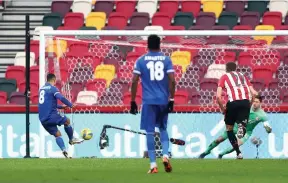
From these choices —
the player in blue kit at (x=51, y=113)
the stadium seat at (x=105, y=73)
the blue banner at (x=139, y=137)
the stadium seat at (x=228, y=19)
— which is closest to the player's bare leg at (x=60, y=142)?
the player in blue kit at (x=51, y=113)

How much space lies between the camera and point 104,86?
78.7 ft

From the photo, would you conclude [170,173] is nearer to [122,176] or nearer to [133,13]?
[122,176]

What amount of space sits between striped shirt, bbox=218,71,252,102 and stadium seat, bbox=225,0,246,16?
8420 millimetres

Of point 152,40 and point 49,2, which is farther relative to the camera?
point 49,2

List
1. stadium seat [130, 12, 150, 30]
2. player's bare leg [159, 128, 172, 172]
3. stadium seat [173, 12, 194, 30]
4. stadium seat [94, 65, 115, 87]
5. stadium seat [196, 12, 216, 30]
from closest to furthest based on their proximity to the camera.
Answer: player's bare leg [159, 128, 172, 172]
stadium seat [94, 65, 115, 87]
stadium seat [196, 12, 216, 30]
stadium seat [173, 12, 194, 30]
stadium seat [130, 12, 150, 30]

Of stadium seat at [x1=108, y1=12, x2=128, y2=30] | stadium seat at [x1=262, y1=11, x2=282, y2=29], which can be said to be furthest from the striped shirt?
stadium seat at [x1=108, y1=12, x2=128, y2=30]

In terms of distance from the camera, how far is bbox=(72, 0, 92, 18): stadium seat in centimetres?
2917

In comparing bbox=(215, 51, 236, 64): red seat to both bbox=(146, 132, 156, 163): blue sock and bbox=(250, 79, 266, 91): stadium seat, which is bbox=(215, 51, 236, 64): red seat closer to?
bbox=(250, 79, 266, 91): stadium seat

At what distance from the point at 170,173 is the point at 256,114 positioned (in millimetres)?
6348

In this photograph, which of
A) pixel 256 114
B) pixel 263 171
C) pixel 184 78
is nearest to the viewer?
pixel 263 171

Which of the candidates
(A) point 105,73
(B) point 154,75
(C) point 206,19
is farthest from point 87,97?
(B) point 154,75

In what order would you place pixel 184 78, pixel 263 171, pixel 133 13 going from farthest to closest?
pixel 133 13, pixel 184 78, pixel 263 171

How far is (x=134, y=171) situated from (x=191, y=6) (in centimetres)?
1276

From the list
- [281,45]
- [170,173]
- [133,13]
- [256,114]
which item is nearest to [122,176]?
[170,173]
